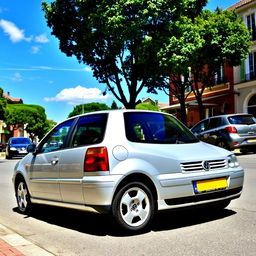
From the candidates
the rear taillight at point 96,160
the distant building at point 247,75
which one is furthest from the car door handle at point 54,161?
the distant building at point 247,75

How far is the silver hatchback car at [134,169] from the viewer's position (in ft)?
14.5

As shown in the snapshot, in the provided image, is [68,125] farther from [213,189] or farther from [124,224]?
[213,189]

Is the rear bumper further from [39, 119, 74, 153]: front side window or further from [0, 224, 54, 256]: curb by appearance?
[39, 119, 74, 153]: front side window

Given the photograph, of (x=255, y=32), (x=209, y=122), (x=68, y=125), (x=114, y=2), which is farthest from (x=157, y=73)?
(x=68, y=125)

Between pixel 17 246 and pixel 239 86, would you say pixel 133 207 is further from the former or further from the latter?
pixel 239 86

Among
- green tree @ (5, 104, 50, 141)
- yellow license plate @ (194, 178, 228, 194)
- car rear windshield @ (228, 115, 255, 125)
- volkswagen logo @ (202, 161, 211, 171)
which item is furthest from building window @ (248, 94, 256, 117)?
green tree @ (5, 104, 50, 141)

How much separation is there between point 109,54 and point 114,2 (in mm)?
2922

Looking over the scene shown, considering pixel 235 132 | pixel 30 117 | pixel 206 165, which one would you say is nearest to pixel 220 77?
pixel 235 132

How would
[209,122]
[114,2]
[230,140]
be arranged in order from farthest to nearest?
[114,2] → [209,122] → [230,140]

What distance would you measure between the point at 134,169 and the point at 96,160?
46cm

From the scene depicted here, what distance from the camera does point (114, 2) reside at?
2020 centimetres

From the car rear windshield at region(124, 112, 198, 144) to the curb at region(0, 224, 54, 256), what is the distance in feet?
5.41

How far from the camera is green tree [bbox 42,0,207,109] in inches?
783

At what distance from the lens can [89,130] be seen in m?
4.99
